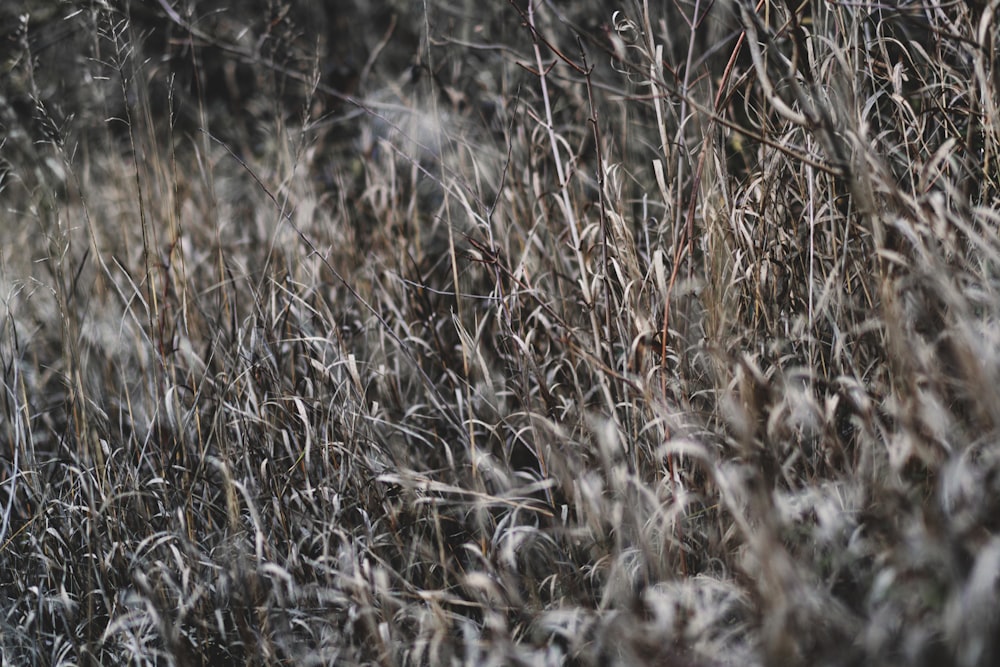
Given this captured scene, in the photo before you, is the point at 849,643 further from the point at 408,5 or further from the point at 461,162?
the point at 408,5

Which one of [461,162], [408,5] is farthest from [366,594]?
[408,5]

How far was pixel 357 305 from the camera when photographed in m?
2.04

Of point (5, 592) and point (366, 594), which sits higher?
point (366, 594)

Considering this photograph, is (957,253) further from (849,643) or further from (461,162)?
(461,162)

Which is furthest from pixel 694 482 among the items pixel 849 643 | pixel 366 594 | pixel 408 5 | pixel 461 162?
pixel 408 5

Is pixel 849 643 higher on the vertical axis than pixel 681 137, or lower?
lower

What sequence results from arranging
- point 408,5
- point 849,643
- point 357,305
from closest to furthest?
point 849,643 < point 357,305 < point 408,5

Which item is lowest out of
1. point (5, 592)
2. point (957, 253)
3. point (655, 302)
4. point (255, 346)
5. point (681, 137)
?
point (5, 592)

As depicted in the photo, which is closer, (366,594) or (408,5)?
(366,594)

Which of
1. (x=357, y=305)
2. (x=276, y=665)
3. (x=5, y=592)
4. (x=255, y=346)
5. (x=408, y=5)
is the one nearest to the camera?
(x=276, y=665)

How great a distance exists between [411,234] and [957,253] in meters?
1.49

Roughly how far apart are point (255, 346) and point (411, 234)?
714 mm

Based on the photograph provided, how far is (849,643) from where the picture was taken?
929 mm

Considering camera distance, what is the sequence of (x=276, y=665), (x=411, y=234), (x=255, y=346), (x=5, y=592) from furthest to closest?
1. (x=411, y=234)
2. (x=255, y=346)
3. (x=5, y=592)
4. (x=276, y=665)
